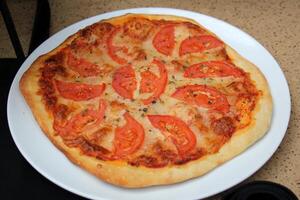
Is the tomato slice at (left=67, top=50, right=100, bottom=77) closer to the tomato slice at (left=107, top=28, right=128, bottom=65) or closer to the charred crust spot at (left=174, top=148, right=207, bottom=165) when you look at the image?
the tomato slice at (left=107, top=28, right=128, bottom=65)

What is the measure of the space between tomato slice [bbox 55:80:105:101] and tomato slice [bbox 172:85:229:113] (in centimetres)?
22

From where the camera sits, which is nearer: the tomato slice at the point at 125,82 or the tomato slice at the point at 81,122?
the tomato slice at the point at 81,122

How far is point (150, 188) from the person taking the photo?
1.12 m

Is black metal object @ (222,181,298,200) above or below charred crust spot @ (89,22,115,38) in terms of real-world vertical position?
below

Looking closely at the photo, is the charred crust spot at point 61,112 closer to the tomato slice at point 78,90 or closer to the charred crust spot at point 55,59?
the tomato slice at point 78,90

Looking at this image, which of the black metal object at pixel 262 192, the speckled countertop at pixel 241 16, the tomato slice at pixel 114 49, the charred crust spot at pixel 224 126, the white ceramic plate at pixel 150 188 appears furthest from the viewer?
the speckled countertop at pixel 241 16

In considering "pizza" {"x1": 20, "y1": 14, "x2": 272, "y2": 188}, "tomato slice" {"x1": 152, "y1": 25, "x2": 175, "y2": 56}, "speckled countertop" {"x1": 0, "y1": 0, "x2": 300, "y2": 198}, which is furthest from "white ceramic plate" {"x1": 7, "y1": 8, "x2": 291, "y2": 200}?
"tomato slice" {"x1": 152, "y1": 25, "x2": 175, "y2": 56}

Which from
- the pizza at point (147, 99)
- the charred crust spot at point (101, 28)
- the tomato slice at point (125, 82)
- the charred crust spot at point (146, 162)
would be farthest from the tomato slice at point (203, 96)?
the charred crust spot at point (101, 28)

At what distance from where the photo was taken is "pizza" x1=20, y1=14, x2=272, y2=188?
1170 mm

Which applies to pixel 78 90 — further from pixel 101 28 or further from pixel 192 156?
pixel 192 156

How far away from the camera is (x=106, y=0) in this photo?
6.16 feet

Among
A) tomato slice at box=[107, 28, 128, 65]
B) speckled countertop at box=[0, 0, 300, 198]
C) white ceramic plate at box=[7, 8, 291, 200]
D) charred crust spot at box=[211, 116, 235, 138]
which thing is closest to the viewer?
white ceramic plate at box=[7, 8, 291, 200]

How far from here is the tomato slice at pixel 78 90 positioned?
1.34m

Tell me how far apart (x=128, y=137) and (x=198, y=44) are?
442mm
